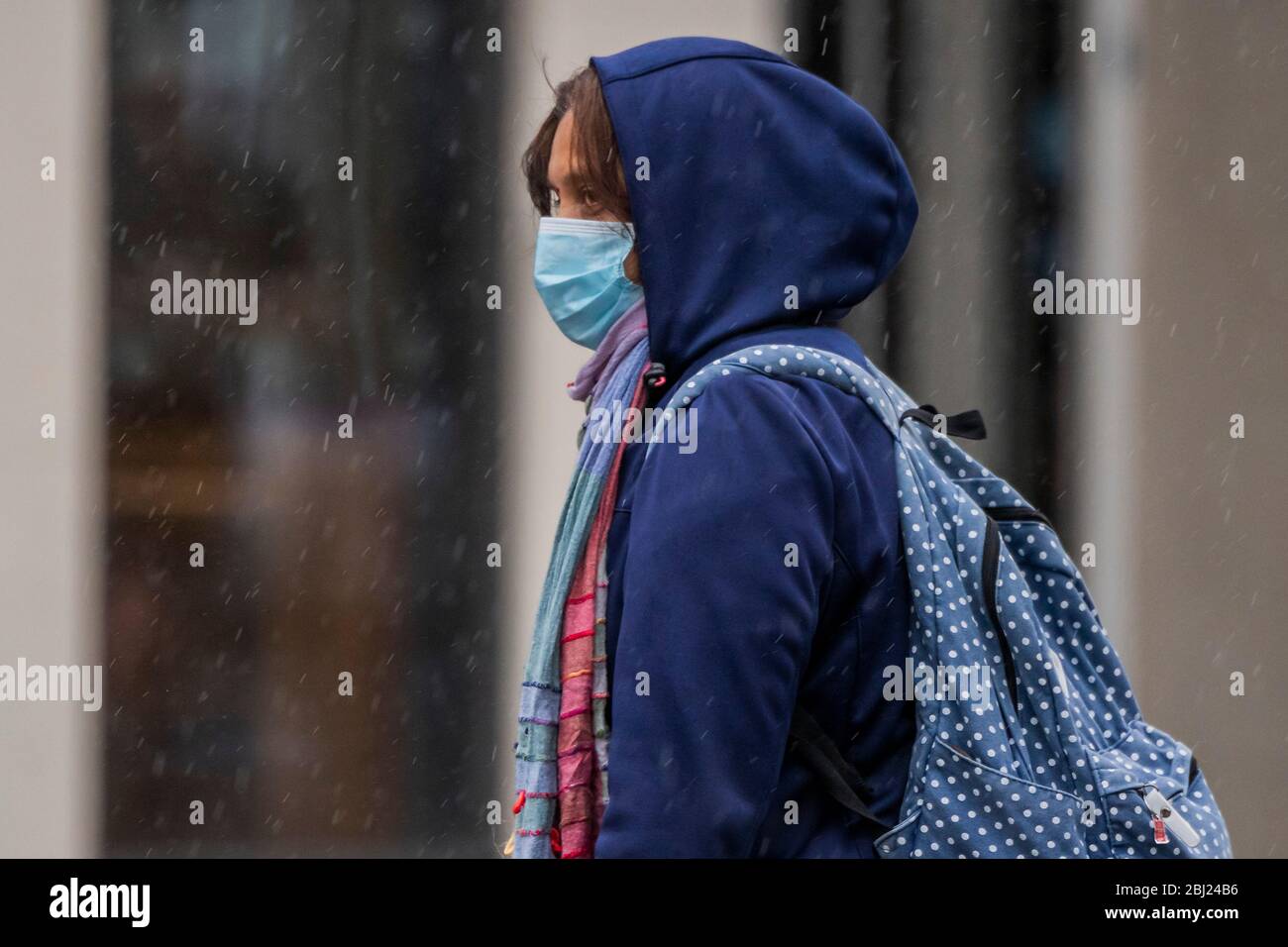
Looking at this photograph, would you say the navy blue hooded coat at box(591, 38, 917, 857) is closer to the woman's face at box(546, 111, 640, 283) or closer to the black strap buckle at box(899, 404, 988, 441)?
the woman's face at box(546, 111, 640, 283)

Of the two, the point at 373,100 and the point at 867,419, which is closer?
the point at 867,419

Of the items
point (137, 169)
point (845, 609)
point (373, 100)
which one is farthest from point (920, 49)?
point (845, 609)

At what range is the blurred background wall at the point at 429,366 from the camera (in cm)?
398

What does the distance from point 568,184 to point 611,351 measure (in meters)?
0.29

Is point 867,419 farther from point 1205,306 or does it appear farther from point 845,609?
point 1205,306

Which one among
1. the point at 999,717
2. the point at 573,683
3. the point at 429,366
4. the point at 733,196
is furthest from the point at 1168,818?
the point at 429,366

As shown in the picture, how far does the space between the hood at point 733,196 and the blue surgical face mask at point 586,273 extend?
0.60 feet

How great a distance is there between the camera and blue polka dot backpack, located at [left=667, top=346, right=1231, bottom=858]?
1413mm
